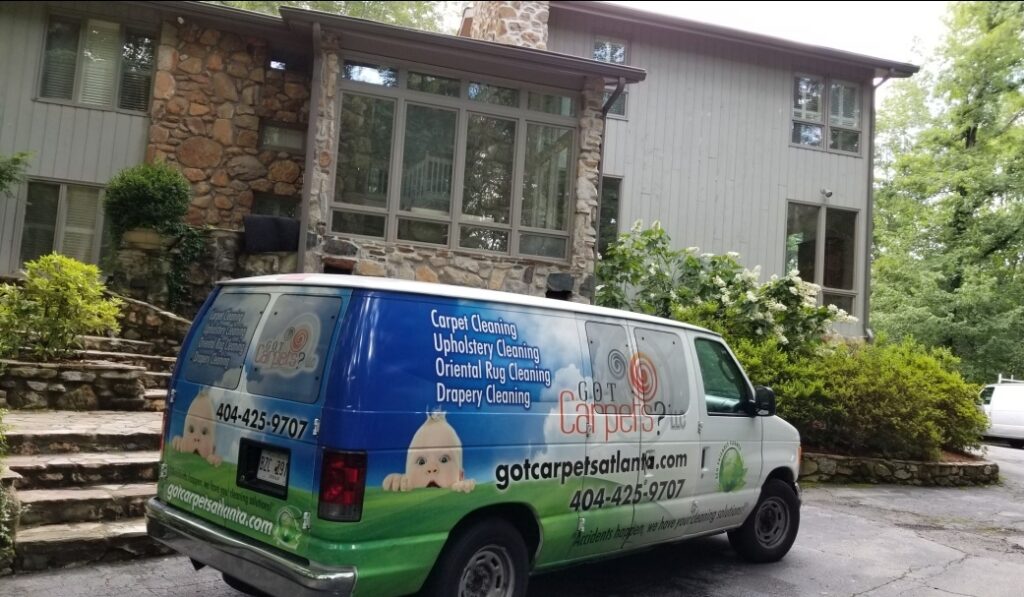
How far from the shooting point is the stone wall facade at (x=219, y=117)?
40.0 feet

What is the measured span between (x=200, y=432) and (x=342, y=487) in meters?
1.11

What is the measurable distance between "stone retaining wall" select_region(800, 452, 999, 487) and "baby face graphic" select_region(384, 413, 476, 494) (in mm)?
7710

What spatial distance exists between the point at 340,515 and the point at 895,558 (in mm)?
5240

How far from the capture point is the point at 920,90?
91.5ft

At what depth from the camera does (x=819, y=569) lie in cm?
568

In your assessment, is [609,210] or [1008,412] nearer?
[609,210]

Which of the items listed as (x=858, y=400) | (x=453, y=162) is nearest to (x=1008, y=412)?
(x=858, y=400)

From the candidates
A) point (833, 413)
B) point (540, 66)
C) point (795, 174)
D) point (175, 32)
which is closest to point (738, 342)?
point (833, 413)

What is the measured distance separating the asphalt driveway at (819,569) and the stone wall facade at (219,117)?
8696 mm

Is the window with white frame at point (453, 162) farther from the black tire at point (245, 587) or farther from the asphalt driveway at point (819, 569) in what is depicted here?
the black tire at point (245, 587)

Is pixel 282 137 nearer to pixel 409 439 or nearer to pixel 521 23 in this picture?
pixel 521 23

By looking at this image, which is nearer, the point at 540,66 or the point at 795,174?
the point at 540,66

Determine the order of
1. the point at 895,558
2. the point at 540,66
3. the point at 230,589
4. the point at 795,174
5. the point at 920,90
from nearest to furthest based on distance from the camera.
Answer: the point at 230,589, the point at 895,558, the point at 540,66, the point at 795,174, the point at 920,90

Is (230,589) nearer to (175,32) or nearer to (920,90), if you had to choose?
(175,32)
